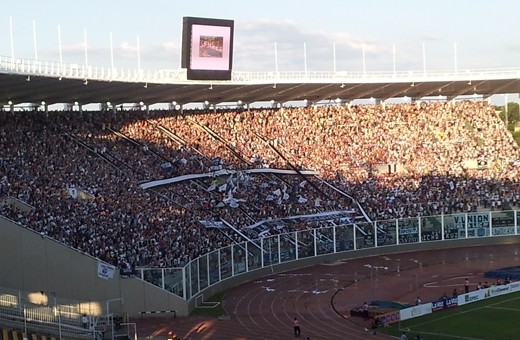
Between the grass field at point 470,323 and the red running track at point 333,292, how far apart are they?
A: 1.71 m

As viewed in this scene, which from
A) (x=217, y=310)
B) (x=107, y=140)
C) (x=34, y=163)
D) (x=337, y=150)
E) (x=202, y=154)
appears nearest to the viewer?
(x=217, y=310)

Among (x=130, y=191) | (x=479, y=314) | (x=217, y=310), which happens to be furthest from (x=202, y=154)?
(x=479, y=314)

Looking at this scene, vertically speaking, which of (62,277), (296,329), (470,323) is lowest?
(470,323)

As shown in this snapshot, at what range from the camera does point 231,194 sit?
50.1 metres

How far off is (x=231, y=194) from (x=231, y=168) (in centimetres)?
345

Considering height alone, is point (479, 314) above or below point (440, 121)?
below

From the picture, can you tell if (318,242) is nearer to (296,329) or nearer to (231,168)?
(231,168)

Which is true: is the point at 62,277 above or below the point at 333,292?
above

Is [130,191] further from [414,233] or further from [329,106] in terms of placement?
[329,106]

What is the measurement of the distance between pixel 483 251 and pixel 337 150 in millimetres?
13044

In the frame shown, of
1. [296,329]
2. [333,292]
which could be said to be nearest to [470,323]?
[296,329]

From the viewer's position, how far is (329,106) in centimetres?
6444

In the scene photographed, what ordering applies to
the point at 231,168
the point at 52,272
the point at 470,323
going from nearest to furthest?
the point at 470,323, the point at 52,272, the point at 231,168

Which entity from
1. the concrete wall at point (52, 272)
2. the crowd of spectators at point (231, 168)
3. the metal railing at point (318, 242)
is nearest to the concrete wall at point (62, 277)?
the concrete wall at point (52, 272)
